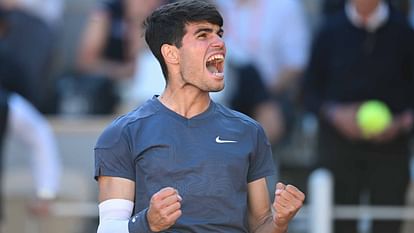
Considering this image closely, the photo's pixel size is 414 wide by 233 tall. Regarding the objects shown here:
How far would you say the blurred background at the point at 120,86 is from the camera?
8250mm

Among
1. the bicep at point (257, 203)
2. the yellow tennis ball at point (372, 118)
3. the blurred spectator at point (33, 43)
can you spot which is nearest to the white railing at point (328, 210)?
the yellow tennis ball at point (372, 118)

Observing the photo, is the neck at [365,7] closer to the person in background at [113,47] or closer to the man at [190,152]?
the person in background at [113,47]

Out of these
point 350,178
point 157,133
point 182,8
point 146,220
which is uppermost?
point 182,8

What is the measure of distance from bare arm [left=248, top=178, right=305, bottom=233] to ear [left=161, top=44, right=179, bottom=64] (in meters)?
0.55

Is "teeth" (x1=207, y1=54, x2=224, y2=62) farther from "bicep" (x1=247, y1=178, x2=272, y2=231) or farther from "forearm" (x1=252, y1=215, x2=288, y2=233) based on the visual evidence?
"forearm" (x1=252, y1=215, x2=288, y2=233)

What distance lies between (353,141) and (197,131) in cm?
370

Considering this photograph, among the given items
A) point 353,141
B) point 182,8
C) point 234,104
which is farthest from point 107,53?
point 182,8

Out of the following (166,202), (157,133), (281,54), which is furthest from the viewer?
(281,54)

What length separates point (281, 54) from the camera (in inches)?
336

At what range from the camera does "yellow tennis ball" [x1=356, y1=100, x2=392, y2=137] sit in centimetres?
780

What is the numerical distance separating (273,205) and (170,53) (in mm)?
705

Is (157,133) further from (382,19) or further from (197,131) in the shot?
(382,19)

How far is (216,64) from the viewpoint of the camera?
14.3 feet

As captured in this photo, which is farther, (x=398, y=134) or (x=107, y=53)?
(x=107, y=53)
